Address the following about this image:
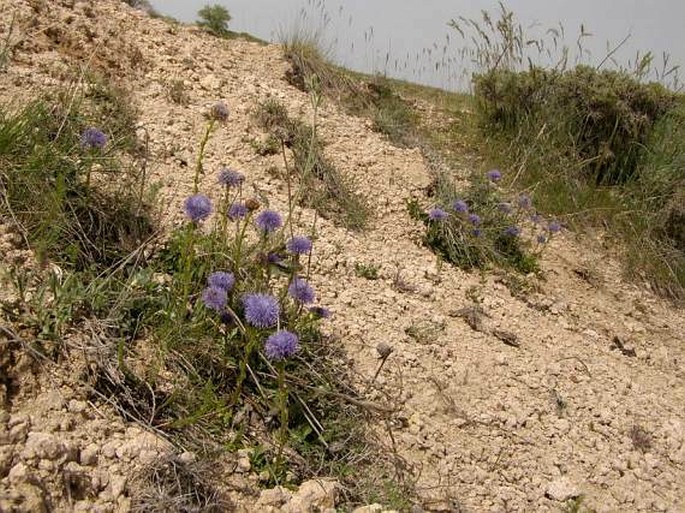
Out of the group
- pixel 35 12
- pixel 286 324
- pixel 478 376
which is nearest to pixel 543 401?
pixel 478 376

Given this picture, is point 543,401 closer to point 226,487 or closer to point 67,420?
point 226,487

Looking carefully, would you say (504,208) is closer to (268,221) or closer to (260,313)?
(268,221)

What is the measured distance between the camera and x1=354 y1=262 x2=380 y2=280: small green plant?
3.48m

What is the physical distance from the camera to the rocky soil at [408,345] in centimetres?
192

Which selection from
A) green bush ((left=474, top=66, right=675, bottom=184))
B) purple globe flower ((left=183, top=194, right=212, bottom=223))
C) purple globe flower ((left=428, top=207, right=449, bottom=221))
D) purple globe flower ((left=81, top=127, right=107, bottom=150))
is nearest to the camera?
purple globe flower ((left=183, top=194, right=212, bottom=223))

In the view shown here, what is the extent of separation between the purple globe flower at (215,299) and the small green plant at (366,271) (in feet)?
4.57

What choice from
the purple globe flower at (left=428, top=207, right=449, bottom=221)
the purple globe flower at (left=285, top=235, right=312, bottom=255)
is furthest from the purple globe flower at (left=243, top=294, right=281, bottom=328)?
the purple globe flower at (left=428, top=207, right=449, bottom=221)

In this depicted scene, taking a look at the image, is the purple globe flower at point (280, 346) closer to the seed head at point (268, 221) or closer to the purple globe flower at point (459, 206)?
the seed head at point (268, 221)

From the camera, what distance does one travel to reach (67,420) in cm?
189

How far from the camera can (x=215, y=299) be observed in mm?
2143

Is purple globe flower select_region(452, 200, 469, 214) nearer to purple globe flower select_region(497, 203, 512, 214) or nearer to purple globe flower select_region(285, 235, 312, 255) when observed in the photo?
purple globe flower select_region(497, 203, 512, 214)

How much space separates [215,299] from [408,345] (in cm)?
121

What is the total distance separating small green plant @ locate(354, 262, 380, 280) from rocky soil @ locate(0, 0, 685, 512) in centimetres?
5

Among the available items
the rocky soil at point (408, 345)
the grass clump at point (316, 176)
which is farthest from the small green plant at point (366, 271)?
the grass clump at point (316, 176)
